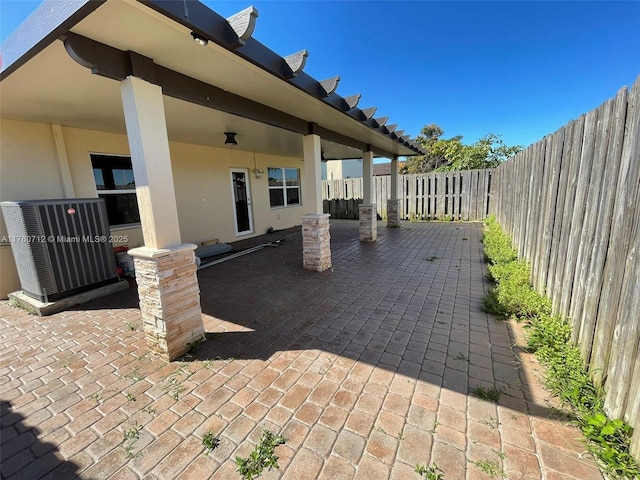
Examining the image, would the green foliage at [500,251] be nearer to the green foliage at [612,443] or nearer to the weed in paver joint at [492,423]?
the green foliage at [612,443]

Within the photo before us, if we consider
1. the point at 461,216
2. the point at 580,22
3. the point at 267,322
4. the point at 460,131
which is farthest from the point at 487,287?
the point at 460,131

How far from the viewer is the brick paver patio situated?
1.51 m

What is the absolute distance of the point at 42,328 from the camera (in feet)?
10.7

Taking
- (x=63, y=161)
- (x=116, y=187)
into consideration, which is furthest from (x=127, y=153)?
(x=63, y=161)

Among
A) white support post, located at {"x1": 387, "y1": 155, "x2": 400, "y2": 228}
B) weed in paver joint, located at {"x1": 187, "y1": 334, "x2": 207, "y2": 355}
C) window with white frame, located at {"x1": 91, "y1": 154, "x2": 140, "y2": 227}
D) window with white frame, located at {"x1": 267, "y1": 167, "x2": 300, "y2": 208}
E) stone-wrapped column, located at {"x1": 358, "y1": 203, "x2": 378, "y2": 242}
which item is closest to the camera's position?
weed in paver joint, located at {"x1": 187, "y1": 334, "x2": 207, "y2": 355}

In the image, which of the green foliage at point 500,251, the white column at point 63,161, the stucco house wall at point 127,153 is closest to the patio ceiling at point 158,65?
the white column at point 63,161

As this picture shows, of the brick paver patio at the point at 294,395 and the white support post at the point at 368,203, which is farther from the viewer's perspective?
the white support post at the point at 368,203

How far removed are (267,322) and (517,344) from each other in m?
2.70

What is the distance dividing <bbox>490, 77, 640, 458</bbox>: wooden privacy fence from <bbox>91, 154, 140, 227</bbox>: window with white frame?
23.6 feet

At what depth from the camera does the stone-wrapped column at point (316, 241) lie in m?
4.90

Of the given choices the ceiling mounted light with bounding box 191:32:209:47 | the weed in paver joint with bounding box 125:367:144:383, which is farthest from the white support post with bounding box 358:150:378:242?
the weed in paver joint with bounding box 125:367:144:383

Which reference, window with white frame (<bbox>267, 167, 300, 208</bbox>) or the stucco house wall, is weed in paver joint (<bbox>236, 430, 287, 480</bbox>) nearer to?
the stucco house wall

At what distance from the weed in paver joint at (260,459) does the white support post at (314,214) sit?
11.5 ft

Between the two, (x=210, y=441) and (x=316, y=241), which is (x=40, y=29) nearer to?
(x=210, y=441)
